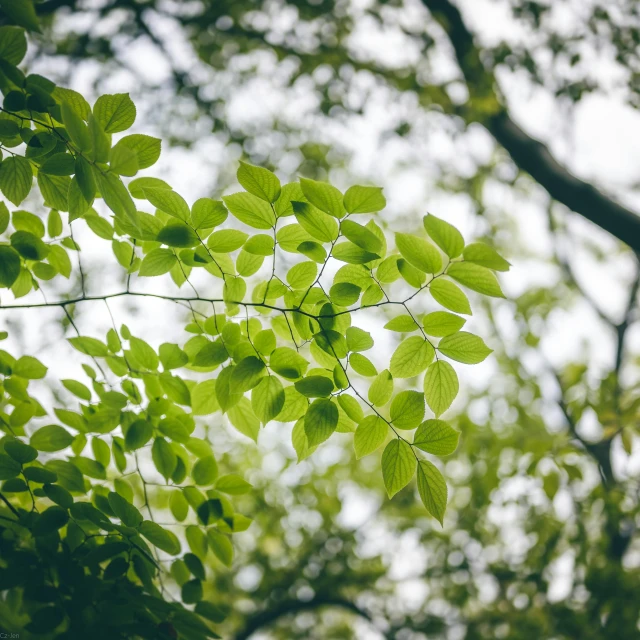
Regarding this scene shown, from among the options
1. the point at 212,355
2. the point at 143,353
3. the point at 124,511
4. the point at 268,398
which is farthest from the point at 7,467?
the point at 268,398

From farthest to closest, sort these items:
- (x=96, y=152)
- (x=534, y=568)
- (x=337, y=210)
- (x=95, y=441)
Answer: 1. (x=534, y=568)
2. (x=95, y=441)
3. (x=337, y=210)
4. (x=96, y=152)

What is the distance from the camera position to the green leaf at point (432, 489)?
3.56ft

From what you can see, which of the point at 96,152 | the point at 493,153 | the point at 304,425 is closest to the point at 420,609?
the point at 493,153

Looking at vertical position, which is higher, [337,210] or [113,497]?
[337,210]

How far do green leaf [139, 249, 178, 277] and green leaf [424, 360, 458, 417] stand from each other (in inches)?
28.1

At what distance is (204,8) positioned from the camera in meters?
4.75

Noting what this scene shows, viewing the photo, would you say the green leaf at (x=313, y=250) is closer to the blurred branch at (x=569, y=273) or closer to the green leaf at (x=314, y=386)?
the green leaf at (x=314, y=386)

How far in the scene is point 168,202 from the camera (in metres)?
1.13

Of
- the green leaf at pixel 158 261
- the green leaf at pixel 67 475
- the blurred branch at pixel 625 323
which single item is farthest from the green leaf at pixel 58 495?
the blurred branch at pixel 625 323

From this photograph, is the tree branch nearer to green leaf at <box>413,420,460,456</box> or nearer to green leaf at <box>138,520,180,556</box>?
green leaf at <box>413,420,460,456</box>

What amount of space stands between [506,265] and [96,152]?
0.83m

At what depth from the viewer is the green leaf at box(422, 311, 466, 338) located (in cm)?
111

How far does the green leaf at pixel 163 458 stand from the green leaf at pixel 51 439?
23 centimetres

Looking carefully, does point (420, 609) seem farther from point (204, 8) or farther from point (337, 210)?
point (204, 8)
